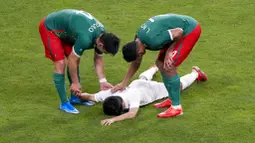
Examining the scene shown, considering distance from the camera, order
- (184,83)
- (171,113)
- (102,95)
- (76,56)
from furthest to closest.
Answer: (184,83) < (102,95) < (171,113) < (76,56)

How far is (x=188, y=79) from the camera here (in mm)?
7000

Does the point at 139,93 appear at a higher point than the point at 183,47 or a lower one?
lower

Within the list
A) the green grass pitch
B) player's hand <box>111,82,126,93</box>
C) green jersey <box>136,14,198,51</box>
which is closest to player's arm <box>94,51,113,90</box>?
player's hand <box>111,82,126,93</box>

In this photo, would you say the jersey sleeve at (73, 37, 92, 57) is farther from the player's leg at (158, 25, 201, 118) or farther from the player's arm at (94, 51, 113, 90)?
the player's leg at (158, 25, 201, 118)

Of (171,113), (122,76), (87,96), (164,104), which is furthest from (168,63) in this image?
(122,76)

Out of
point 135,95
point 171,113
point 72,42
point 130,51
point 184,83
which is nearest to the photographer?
point 130,51

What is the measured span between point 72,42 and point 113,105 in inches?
35.3

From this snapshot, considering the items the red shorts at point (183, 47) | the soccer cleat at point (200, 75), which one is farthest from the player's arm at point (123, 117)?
the soccer cleat at point (200, 75)

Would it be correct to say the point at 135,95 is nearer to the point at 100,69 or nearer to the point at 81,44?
the point at 100,69

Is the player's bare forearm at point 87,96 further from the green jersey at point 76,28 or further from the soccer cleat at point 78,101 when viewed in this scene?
the green jersey at point 76,28

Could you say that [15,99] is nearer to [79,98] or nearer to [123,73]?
[79,98]

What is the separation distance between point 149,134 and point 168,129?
0.23 metres

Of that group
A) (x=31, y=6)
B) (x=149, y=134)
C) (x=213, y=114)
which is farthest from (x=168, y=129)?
(x=31, y=6)

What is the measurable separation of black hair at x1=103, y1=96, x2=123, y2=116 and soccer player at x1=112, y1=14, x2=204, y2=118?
332 millimetres
